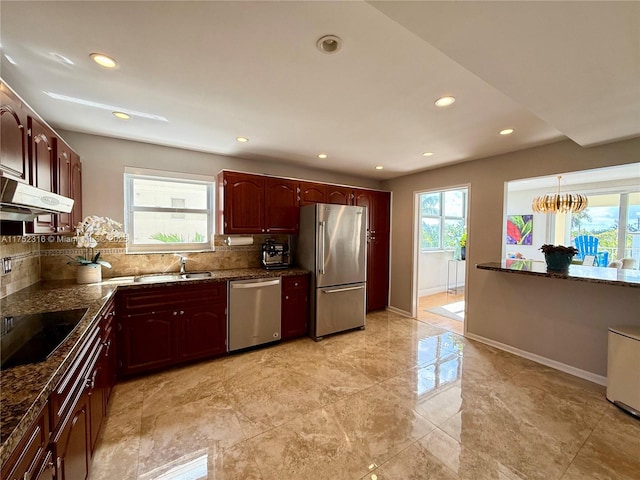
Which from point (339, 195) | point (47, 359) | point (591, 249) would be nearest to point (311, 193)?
point (339, 195)

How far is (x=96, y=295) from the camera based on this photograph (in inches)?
82.2

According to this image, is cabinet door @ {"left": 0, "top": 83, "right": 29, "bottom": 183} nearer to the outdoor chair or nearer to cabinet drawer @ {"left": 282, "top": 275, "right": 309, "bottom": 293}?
cabinet drawer @ {"left": 282, "top": 275, "right": 309, "bottom": 293}

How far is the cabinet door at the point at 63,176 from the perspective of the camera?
84.4 inches

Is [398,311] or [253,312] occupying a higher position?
[253,312]

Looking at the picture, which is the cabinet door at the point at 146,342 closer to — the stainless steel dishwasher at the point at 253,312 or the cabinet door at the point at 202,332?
the cabinet door at the point at 202,332

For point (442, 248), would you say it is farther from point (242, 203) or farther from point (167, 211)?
point (167, 211)

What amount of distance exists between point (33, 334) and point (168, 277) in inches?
66.1

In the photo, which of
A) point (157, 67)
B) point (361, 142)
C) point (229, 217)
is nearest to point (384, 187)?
point (361, 142)

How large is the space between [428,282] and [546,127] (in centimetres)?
432

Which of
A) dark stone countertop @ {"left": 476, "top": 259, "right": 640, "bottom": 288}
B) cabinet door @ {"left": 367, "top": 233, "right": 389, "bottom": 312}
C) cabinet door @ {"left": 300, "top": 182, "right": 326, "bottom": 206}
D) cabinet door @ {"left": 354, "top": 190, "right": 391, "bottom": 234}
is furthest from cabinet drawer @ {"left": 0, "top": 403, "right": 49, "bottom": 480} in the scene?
cabinet door @ {"left": 367, "top": 233, "right": 389, "bottom": 312}

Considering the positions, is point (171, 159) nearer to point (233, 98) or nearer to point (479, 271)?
point (233, 98)

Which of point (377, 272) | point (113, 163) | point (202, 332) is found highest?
point (113, 163)

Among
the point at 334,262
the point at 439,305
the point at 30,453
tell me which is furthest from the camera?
the point at 439,305

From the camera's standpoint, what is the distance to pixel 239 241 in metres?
3.54
